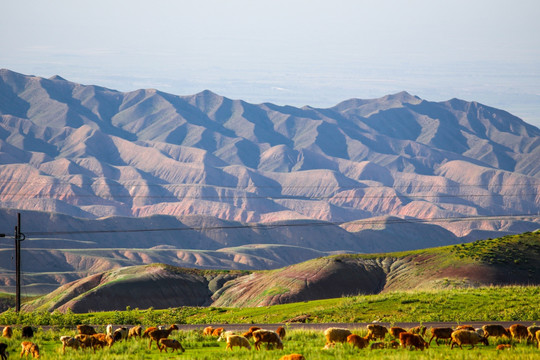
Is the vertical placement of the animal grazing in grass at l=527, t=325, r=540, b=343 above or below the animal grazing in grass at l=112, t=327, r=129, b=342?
above

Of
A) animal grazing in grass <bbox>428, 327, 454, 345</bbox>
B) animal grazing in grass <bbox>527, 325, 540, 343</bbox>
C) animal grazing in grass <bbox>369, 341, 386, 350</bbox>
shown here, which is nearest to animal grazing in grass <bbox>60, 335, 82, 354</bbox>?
animal grazing in grass <bbox>369, 341, 386, 350</bbox>

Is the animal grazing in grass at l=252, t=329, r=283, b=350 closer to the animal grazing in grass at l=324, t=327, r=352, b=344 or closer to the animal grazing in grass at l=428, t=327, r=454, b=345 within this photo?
the animal grazing in grass at l=324, t=327, r=352, b=344

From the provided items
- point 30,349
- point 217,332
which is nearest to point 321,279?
point 217,332

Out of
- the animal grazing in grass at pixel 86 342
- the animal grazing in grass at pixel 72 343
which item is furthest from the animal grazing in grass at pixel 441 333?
the animal grazing in grass at pixel 72 343

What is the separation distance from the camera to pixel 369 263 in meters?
101

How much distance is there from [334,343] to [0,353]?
11734mm

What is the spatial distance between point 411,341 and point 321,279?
2614 inches

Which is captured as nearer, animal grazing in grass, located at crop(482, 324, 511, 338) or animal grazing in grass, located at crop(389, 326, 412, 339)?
animal grazing in grass, located at crop(482, 324, 511, 338)

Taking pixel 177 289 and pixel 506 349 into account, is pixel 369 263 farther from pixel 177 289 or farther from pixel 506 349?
pixel 506 349

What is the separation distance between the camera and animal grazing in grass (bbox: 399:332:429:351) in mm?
27641

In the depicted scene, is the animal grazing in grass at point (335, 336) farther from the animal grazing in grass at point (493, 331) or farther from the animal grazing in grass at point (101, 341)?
the animal grazing in grass at point (101, 341)

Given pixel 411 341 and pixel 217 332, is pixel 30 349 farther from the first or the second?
pixel 411 341

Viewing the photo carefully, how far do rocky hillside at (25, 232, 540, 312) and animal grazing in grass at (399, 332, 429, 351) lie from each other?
50639mm

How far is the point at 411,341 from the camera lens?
2772 cm
